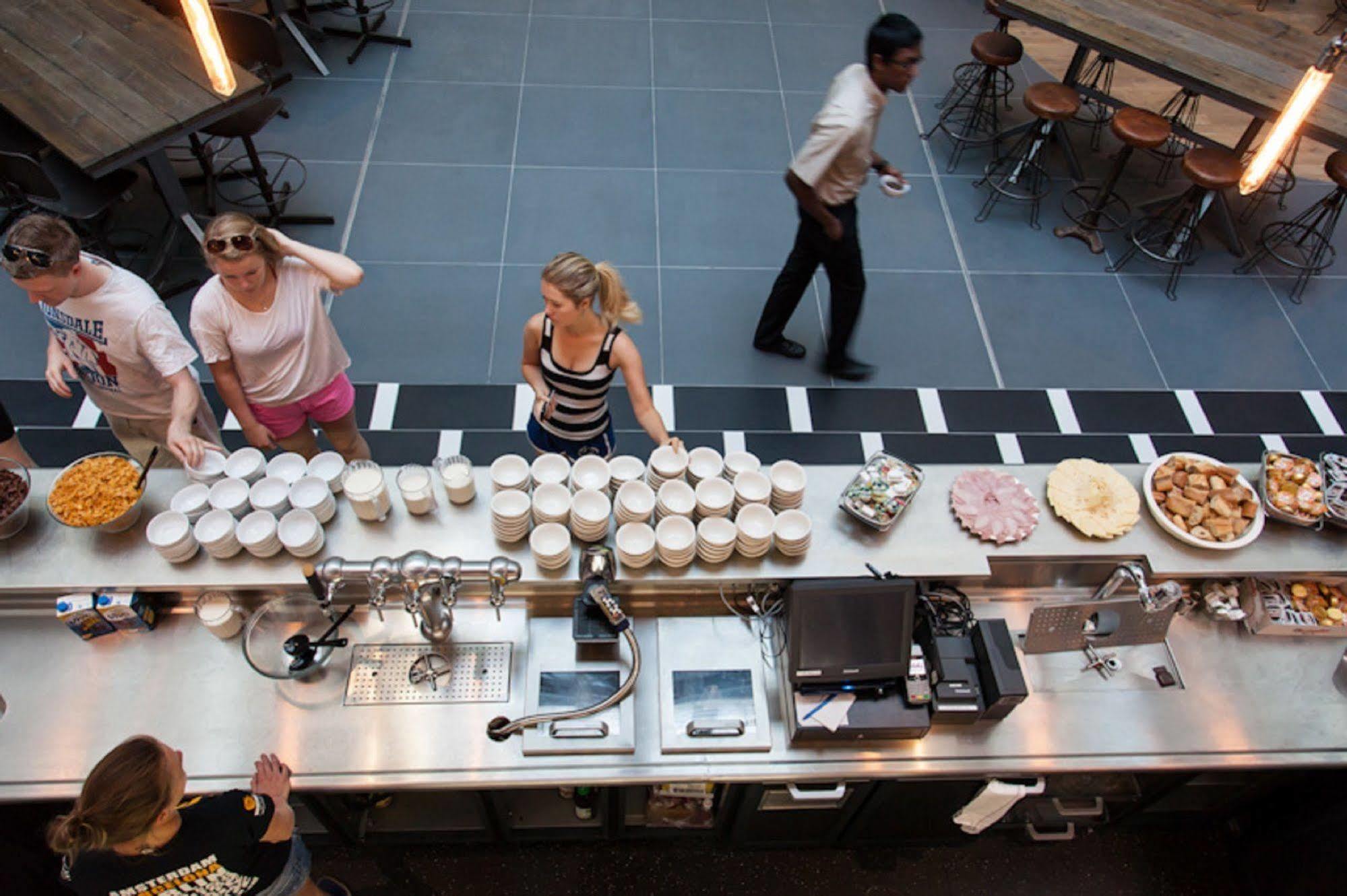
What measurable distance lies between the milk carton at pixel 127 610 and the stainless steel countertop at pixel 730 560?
45 millimetres

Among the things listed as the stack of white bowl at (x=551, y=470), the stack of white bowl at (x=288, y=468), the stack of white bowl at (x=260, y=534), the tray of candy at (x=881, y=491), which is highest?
the tray of candy at (x=881, y=491)

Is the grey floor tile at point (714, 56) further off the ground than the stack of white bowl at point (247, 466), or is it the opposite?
the grey floor tile at point (714, 56)

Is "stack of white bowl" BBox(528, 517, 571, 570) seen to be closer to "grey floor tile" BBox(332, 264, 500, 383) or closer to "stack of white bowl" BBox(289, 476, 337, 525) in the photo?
"stack of white bowl" BBox(289, 476, 337, 525)

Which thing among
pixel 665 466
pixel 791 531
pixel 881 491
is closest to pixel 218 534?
pixel 665 466

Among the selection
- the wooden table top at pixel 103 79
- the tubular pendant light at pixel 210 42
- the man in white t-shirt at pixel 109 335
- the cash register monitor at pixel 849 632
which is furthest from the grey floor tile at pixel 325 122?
the cash register monitor at pixel 849 632

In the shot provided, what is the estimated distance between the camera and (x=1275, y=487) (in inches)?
111

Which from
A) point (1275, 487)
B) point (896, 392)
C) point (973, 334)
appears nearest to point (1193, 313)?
point (973, 334)

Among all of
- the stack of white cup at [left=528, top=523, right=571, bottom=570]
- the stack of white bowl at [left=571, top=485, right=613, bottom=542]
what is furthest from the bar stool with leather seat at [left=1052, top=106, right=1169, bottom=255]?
the stack of white cup at [left=528, top=523, right=571, bottom=570]

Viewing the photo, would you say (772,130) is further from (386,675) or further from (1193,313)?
(386,675)

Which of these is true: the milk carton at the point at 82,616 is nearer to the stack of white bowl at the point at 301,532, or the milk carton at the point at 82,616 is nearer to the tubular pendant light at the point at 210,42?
the stack of white bowl at the point at 301,532

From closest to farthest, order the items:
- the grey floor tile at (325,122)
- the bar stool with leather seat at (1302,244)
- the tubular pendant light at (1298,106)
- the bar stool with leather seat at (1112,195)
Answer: the tubular pendant light at (1298,106)
the bar stool with leather seat at (1112,195)
the bar stool with leather seat at (1302,244)
the grey floor tile at (325,122)

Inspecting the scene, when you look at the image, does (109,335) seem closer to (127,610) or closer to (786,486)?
(127,610)

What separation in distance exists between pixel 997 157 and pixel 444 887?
564 cm

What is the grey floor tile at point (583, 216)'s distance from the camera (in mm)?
5148
